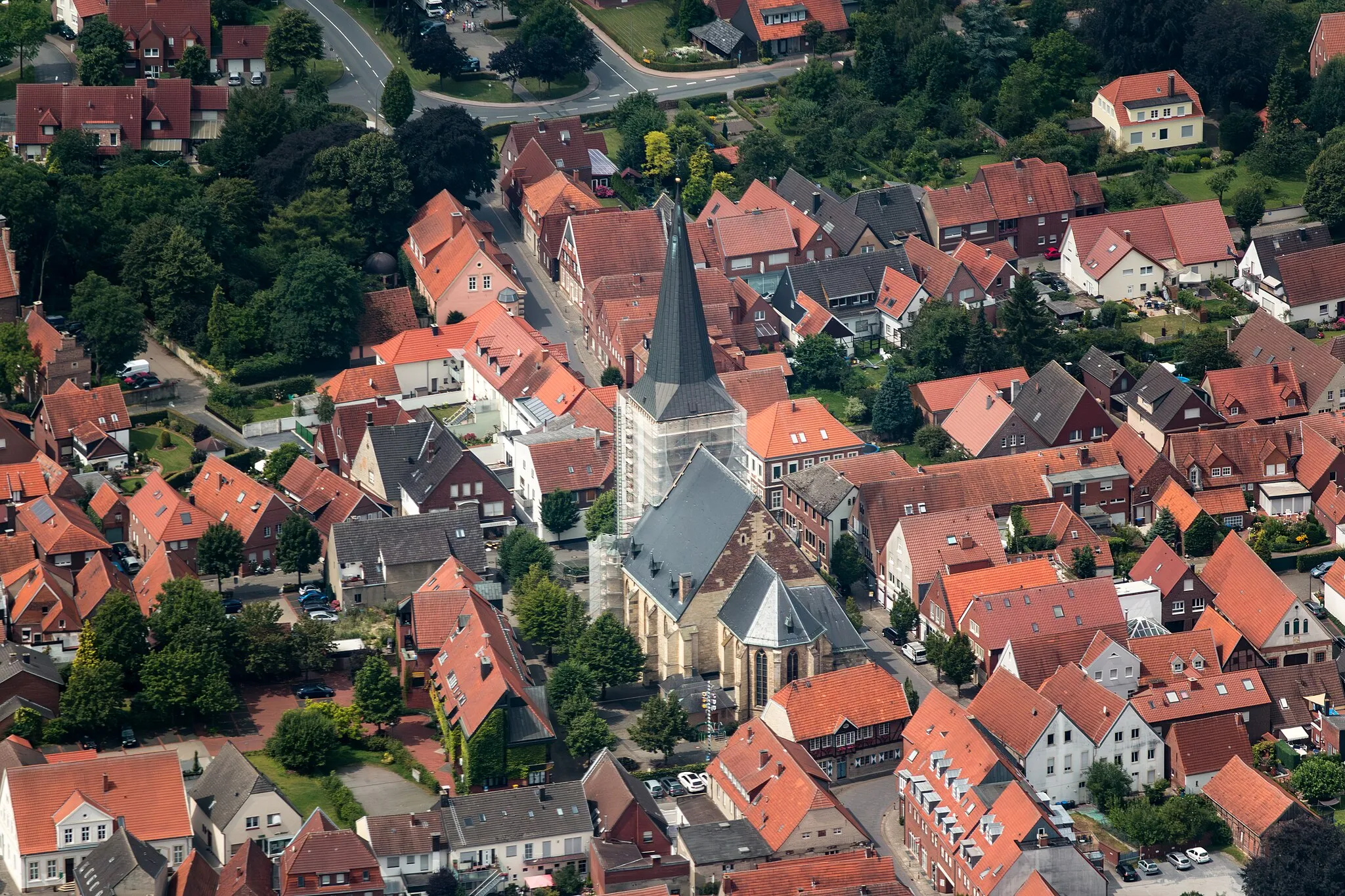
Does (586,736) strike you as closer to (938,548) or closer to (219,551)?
(938,548)

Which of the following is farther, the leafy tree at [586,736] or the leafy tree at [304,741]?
the leafy tree at [586,736]

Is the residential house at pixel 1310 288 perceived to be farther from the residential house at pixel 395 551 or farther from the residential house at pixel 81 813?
the residential house at pixel 81 813

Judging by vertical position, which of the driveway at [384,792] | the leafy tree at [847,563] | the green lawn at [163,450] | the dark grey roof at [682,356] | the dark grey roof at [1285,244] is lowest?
the green lawn at [163,450]

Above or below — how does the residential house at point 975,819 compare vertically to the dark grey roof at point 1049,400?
above

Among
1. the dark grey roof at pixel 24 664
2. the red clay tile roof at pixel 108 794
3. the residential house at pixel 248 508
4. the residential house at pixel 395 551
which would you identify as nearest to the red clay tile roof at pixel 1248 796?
the residential house at pixel 395 551

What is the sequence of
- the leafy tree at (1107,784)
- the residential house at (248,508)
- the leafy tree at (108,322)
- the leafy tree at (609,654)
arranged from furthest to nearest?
the leafy tree at (108,322)
the residential house at (248,508)
the leafy tree at (609,654)
the leafy tree at (1107,784)

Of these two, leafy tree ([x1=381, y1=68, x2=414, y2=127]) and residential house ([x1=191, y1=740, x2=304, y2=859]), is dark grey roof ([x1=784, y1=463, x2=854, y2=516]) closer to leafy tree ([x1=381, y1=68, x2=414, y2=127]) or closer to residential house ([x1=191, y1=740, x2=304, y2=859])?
residential house ([x1=191, y1=740, x2=304, y2=859])

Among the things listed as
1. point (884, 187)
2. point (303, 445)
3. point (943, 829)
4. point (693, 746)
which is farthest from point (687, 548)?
point (884, 187)

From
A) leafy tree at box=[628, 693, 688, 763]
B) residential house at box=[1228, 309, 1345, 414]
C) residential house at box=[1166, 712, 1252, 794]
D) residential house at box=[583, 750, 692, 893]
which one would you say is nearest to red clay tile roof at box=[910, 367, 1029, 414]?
residential house at box=[1228, 309, 1345, 414]

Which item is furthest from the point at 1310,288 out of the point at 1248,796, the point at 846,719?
the point at 846,719
